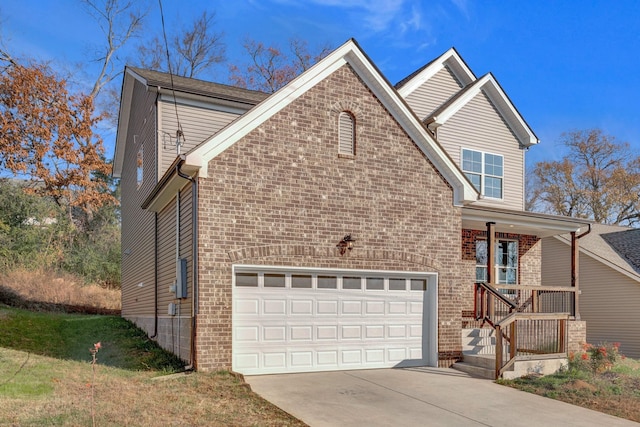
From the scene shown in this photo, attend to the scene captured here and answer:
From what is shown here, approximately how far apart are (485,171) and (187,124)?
9543mm

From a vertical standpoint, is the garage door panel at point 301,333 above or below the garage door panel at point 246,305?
below

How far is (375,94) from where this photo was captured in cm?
1251

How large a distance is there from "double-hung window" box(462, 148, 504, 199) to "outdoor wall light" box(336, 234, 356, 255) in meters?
7.26

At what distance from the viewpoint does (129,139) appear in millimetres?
20172

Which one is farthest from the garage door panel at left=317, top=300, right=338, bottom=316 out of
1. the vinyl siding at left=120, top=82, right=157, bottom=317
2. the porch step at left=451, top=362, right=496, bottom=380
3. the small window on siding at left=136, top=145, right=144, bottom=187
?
the small window on siding at left=136, top=145, right=144, bottom=187

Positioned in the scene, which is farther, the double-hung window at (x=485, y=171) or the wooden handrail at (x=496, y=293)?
the double-hung window at (x=485, y=171)

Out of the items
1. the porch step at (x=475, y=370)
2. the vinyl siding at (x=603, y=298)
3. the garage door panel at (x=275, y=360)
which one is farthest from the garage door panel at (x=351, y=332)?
the vinyl siding at (x=603, y=298)

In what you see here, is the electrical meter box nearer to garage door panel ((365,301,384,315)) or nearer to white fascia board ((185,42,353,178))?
white fascia board ((185,42,353,178))

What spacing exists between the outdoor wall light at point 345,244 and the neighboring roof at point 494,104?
22.4ft

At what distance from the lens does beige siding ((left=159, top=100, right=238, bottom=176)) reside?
47.9 ft

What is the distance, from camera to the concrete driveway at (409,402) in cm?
809

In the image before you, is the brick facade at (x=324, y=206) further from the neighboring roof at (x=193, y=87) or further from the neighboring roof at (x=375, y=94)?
the neighboring roof at (x=193, y=87)

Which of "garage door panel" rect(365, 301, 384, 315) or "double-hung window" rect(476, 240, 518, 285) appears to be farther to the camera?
"double-hung window" rect(476, 240, 518, 285)

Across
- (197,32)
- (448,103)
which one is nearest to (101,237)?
(197,32)
